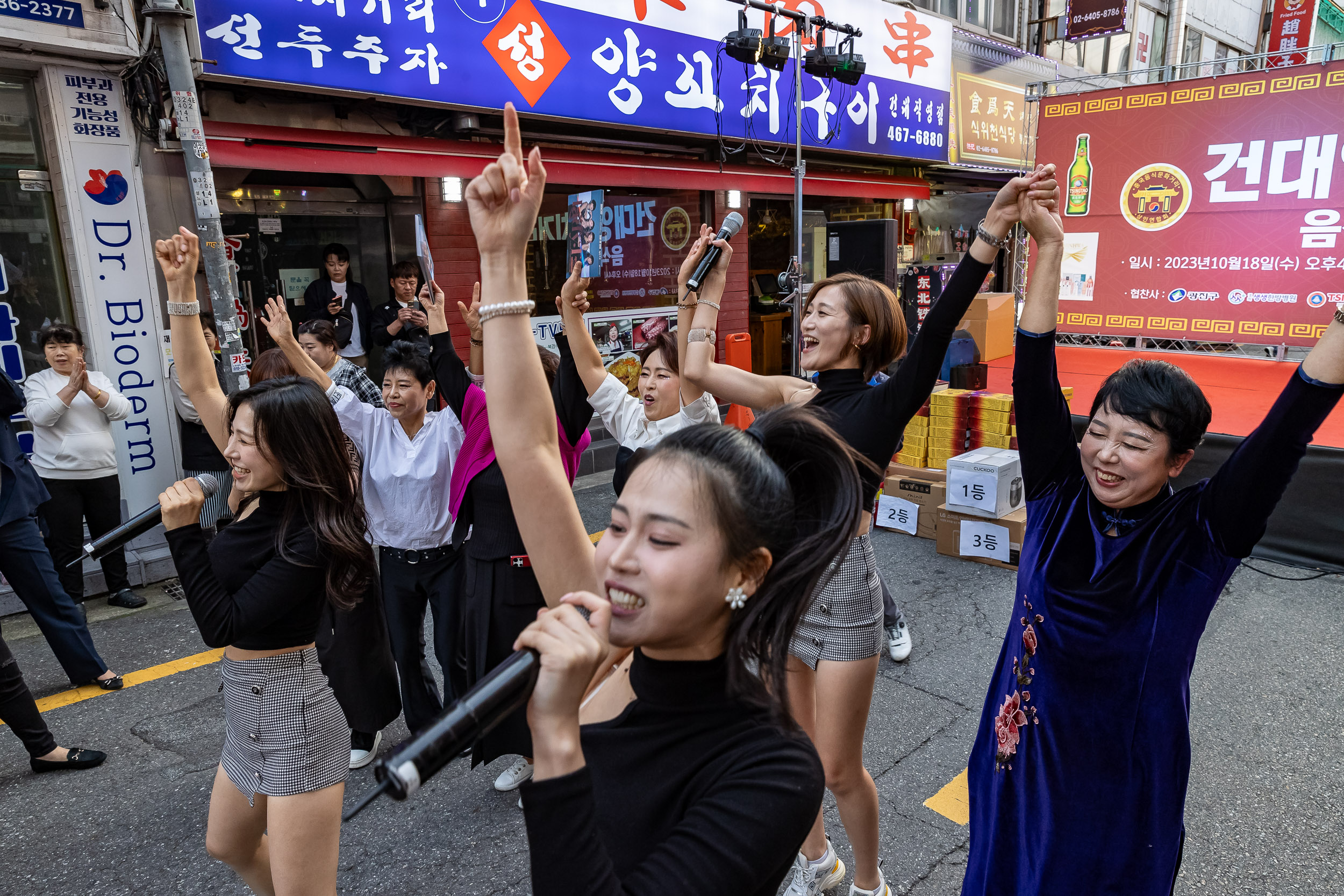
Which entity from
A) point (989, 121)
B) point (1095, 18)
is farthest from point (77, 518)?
point (1095, 18)

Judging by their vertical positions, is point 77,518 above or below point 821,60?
below

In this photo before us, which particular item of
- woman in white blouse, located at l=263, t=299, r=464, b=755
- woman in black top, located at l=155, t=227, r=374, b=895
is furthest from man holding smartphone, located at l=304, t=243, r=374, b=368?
woman in black top, located at l=155, t=227, r=374, b=895

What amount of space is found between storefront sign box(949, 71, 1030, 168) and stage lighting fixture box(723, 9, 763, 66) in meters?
6.11

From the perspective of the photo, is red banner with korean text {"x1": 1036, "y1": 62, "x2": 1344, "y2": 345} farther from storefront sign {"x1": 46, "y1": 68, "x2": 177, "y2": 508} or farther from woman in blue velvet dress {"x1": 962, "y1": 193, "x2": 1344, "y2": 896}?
storefront sign {"x1": 46, "y1": 68, "x2": 177, "y2": 508}

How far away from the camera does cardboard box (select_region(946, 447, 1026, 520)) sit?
5746mm

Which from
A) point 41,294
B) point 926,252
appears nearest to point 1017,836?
point 41,294

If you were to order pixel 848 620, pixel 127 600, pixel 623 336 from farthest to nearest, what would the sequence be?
pixel 623 336 → pixel 127 600 → pixel 848 620

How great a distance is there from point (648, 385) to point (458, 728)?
2.77 m

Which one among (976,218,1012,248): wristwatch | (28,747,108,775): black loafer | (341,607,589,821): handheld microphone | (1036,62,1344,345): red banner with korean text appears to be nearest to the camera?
(341,607,589,821): handheld microphone

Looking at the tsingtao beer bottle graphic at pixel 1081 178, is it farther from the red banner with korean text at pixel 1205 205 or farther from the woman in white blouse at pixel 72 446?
the woman in white blouse at pixel 72 446

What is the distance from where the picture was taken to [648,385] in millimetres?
3643

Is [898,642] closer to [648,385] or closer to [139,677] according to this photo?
[648,385]

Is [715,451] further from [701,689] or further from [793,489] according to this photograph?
[701,689]

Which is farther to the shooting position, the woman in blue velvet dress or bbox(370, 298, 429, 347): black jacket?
→ bbox(370, 298, 429, 347): black jacket
